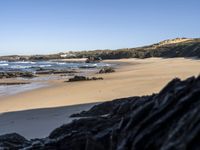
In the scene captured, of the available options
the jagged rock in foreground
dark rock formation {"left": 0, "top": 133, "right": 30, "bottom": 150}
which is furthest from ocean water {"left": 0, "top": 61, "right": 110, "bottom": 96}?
the jagged rock in foreground

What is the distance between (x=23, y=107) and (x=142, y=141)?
42.1 feet

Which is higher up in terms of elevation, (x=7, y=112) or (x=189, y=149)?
(x=189, y=149)

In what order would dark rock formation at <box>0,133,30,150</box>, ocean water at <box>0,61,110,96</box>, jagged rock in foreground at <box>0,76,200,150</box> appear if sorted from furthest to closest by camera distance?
ocean water at <box>0,61,110,96</box>
dark rock formation at <box>0,133,30,150</box>
jagged rock in foreground at <box>0,76,200,150</box>

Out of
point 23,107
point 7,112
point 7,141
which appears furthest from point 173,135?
point 23,107

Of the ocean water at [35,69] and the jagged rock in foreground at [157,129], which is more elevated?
the jagged rock in foreground at [157,129]

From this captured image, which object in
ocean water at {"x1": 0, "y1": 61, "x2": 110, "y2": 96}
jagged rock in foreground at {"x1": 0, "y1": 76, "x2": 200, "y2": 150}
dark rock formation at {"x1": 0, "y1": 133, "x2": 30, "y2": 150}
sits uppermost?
jagged rock in foreground at {"x1": 0, "y1": 76, "x2": 200, "y2": 150}

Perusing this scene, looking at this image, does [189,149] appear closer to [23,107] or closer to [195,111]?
[195,111]

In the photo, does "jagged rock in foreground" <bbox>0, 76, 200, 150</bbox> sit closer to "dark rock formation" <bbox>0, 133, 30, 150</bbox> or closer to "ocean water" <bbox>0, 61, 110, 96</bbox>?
"dark rock formation" <bbox>0, 133, 30, 150</bbox>

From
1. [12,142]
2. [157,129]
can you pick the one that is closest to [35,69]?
[12,142]

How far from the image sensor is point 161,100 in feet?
20.5

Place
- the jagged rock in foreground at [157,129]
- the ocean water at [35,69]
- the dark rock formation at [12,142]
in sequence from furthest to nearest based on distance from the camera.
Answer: the ocean water at [35,69]
the dark rock formation at [12,142]
the jagged rock in foreground at [157,129]

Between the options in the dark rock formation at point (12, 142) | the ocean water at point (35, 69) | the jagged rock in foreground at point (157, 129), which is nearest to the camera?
the jagged rock in foreground at point (157, 129)

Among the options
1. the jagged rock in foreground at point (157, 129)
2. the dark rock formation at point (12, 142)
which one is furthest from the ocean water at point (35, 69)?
the jagged rock in foreground at point (157, 129)

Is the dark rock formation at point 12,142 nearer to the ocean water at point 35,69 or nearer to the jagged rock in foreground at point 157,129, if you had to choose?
the jagged rock in foreground at point 157,129
